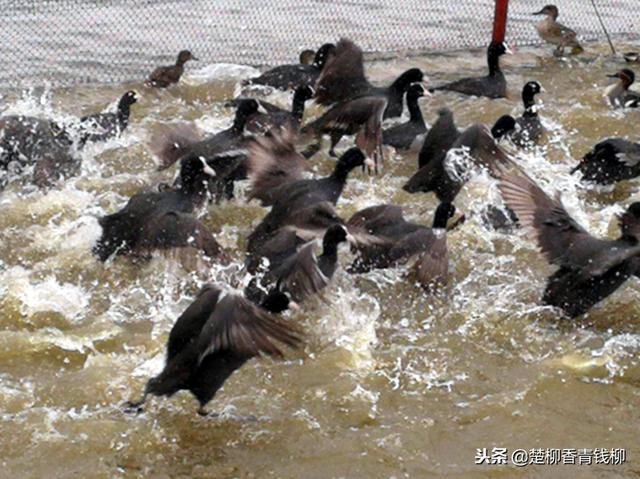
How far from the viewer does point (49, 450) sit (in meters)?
5.25

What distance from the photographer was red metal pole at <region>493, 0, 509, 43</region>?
1177 centimetres

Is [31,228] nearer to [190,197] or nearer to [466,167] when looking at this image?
[190,197]

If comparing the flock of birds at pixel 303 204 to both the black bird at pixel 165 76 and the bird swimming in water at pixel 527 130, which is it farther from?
the black bird at pixel 165 76

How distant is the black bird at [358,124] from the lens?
832 centimetres

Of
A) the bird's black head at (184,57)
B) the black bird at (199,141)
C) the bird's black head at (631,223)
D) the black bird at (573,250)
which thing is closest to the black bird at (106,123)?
the black bird at (199,141)

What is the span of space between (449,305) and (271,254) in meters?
1.05

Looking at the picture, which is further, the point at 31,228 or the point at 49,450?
the point at 31,228

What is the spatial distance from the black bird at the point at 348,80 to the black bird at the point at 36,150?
2100 mm

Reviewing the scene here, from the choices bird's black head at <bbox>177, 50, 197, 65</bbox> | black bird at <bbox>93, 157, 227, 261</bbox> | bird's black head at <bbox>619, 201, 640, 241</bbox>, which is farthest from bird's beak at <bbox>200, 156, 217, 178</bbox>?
bird's black head at <bbox>177, 50, 197, 65</bbox>

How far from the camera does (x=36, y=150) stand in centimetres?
848

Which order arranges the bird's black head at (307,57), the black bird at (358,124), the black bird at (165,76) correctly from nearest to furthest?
the black bird at (358,124) → the black bird at (165,76) → the bird's black head at (307,57)

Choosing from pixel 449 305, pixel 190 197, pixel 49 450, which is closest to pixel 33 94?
pixel 190 197

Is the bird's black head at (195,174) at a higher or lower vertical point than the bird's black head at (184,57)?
higher

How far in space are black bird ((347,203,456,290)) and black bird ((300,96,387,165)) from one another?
1.18 meters
